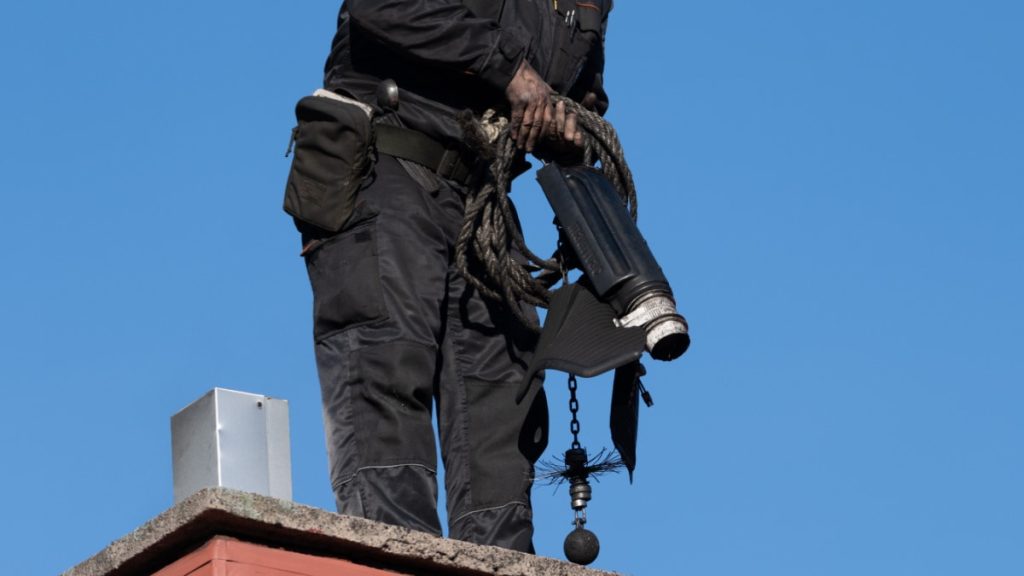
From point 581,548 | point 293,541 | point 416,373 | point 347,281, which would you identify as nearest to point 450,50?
point 347,281

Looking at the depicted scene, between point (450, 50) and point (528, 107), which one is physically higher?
point (450, 50)

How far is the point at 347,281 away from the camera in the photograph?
555 centimetres

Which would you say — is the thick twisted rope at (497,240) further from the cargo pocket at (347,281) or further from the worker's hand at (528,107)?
the cargo pocket at (347,281)

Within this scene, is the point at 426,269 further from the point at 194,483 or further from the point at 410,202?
the point at 194,483

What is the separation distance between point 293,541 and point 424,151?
1745 millimetres

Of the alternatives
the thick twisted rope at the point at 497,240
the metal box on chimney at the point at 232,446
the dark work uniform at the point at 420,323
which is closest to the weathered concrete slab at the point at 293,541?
the metal box on chimney at the point at 232,446

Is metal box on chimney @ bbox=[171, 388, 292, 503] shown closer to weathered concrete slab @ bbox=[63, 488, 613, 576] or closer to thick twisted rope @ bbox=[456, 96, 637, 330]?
weathered concrete slab @ bbox=[63, 488, 613, 576]

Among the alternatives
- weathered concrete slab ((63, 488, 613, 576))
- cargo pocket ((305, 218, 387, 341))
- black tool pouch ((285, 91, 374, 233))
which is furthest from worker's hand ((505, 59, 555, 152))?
weathered concrete slab ((63, 488, 613, 576))

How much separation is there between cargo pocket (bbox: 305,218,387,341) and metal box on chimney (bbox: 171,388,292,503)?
28.6 inches

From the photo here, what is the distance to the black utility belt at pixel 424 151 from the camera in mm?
5754

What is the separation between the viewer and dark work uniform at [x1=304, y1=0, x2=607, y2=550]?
5.39 metres

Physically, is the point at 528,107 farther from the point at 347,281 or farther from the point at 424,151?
the point at 347,281

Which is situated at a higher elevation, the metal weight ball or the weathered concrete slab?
the metal weight ball

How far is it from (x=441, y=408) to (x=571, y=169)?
2.75 ft
